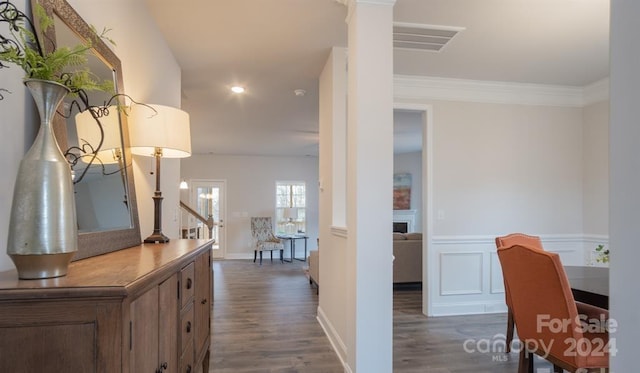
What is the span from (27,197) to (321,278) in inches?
118

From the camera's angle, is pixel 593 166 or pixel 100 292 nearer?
pixel 100 292

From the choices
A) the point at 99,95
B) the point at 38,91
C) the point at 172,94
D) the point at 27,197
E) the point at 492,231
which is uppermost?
the point at 172,94

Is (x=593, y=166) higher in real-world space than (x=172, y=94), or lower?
lower

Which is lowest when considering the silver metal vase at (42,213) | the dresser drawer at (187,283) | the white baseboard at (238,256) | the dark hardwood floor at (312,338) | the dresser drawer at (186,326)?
the white baseboard at (238,256)

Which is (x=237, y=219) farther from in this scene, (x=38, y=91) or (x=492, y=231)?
(x=38, y=91)

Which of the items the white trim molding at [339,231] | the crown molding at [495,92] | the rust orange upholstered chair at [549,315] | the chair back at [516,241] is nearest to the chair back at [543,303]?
the rust orange upholstered chair at [549,315]

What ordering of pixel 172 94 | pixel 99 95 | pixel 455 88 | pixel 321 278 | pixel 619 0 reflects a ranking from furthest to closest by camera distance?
pixel 455 88, pixel 321 278, pixel 172 94, pixel 99 95, pixel 619 0

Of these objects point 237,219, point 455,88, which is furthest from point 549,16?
point 237,219

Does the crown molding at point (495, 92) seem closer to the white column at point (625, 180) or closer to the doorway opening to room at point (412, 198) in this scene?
the doorway opening to room at point (412, 198)

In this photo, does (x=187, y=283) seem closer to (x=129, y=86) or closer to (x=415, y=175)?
(x=129, y=86)

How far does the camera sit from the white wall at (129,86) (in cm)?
107

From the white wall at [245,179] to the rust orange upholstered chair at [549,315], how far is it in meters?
7.42

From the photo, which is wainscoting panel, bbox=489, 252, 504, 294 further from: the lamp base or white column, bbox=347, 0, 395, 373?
the lamp base

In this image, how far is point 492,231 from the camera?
407cm
